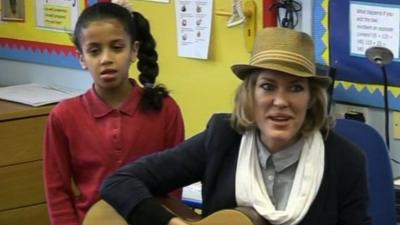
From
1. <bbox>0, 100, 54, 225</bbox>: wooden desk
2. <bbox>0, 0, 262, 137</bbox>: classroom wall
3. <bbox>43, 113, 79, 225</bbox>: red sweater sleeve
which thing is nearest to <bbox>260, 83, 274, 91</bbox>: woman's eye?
<bbox>43, 113, 79, 225</bbox>: red sweater sleeve

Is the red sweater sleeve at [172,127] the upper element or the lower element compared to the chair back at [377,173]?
upper

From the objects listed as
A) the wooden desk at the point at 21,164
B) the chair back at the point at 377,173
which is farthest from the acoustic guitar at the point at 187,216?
the wooden desk at the point at 21,164

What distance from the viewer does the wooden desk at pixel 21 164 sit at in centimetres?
296

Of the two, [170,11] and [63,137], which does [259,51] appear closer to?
[63,137]

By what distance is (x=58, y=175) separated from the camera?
73.4 inches

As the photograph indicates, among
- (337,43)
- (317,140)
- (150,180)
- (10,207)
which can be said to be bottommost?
(10,207)

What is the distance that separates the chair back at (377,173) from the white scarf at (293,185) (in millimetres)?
296

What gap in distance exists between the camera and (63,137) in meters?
1.87

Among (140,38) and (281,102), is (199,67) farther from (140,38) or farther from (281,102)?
(281,102)

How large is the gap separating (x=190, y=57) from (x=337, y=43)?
0.62 metres

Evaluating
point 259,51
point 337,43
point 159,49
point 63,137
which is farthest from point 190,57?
point 259,51

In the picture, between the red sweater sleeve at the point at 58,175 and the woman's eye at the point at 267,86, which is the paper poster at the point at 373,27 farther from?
the red sweater sleeve at the point at 58,175

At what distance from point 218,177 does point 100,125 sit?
343 mm

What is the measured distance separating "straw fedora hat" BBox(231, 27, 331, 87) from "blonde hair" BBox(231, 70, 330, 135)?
2 cm
